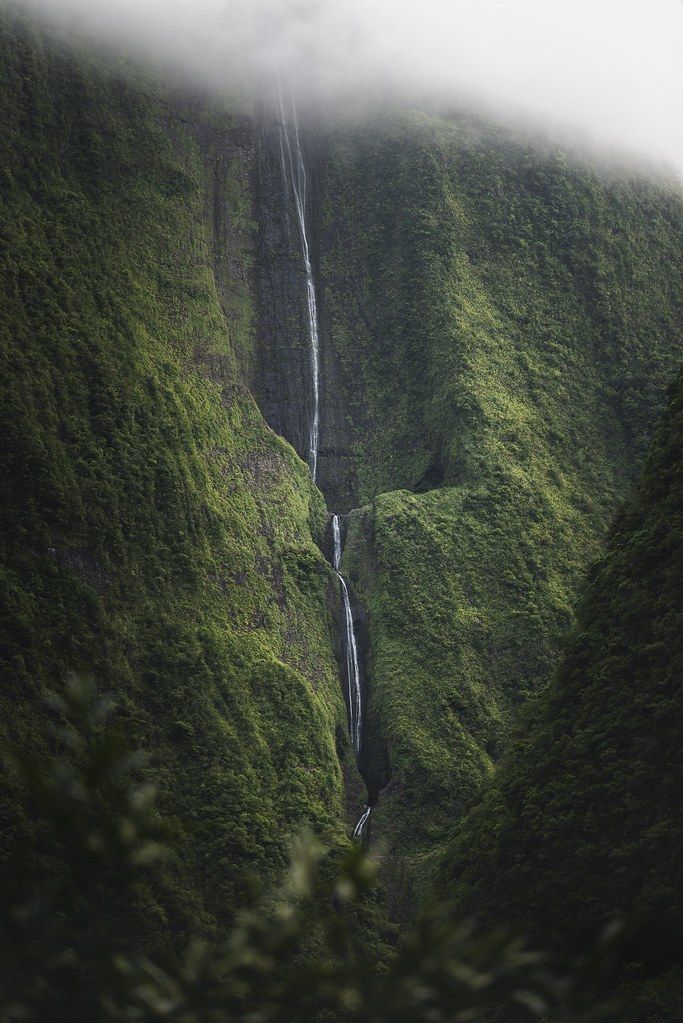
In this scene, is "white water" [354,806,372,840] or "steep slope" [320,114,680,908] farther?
"steep slope" [320,114,680,908]

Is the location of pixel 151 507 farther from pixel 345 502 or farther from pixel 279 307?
pixel 279 307

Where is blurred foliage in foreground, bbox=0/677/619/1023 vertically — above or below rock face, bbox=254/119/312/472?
below

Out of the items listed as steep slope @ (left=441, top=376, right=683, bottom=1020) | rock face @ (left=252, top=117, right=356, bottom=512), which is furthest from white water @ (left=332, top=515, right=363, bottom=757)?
steep slope @ (left=441, top=376, right=683, bottom=1020)

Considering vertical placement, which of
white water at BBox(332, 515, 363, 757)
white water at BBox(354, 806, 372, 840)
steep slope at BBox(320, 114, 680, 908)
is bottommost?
white water at BBox(354, 806, 372, 840)

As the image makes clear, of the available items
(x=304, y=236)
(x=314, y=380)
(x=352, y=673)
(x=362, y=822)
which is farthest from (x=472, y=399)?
(x=362, y=822)

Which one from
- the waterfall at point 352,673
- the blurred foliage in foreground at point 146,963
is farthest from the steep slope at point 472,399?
the blurred foliage in foreground at point 146,963

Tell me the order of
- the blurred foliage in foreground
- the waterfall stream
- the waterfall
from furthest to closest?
the waterfall stream < the waterfall < the blurred foliage in foreground

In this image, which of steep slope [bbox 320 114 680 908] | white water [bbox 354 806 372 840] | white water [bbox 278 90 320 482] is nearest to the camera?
white water [bbox 354 806 372 840]

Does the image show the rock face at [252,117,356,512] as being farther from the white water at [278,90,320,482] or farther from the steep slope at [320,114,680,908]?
the steep slope at [320,114,680,908]
